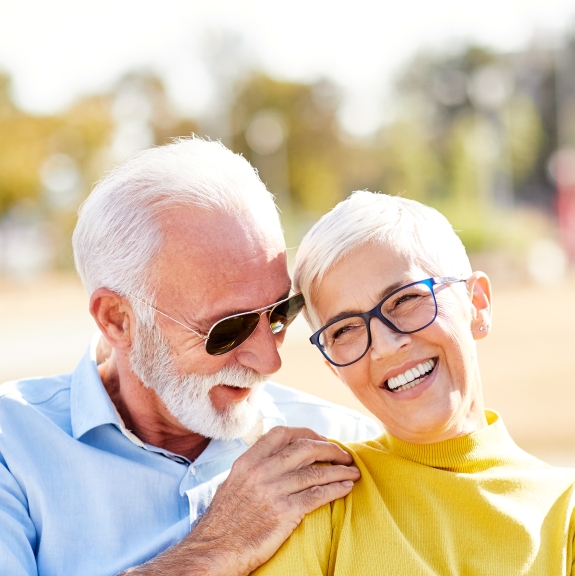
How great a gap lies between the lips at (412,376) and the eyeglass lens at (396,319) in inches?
4.6

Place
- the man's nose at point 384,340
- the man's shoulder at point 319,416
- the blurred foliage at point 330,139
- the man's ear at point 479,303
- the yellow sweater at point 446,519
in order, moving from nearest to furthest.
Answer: the yellow sweater at point 446,519 < the man's nose at point 384,340 < the man's ear at point 479,303 < the man's shoulder at point 319,416 < the blurred foliage at point 330,139

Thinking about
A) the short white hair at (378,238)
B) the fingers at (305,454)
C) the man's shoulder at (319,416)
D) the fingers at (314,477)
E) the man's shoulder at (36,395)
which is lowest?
the man's shoulder at (319,416)

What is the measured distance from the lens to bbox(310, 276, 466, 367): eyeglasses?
248 cm

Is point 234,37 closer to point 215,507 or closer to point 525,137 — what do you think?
point 525,137

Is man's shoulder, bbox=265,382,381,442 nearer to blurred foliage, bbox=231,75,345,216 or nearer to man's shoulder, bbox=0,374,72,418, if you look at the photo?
man's shoulder, bbox=0,374,72,418

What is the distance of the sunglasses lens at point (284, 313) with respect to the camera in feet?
9.39

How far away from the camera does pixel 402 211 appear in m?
2.67

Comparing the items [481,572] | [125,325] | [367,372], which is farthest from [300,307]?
[481,572]

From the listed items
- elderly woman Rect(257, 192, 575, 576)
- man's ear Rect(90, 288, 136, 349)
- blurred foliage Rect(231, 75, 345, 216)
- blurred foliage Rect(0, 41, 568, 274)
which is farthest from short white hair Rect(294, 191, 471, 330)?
blurred foliage Rect(231, 75, 345, 216)

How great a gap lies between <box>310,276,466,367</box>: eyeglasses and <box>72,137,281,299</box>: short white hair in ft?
2.22

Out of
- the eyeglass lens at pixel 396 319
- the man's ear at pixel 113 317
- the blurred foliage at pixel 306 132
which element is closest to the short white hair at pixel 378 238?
the eyeglass lens at pixel 396 319

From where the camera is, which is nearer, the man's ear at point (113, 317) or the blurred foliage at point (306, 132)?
the man's ear at point (113, 317)

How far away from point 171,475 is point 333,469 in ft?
2.09

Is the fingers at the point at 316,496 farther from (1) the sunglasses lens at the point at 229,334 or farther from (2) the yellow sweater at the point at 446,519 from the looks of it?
(1) the sunglasses lens at the point at 229,334
